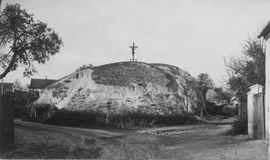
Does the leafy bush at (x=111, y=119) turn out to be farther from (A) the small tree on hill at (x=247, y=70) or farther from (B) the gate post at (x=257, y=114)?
(B) the gate post at (x=257, y=114)

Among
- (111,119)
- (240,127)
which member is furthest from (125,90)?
(240,127)

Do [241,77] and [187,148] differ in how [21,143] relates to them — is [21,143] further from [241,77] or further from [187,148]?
[241,77]

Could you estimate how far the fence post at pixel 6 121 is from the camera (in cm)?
1270

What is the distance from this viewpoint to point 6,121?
13.2 meters

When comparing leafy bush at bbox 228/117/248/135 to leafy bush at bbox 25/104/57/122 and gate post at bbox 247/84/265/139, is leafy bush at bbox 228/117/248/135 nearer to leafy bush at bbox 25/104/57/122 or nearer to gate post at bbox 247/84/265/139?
gate post at bbox 247/84/265/139

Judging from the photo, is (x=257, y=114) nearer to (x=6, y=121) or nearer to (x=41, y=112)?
(x=6, y=121)

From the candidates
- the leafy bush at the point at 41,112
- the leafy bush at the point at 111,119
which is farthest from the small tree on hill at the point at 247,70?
the leafy bush at the point at 41,112

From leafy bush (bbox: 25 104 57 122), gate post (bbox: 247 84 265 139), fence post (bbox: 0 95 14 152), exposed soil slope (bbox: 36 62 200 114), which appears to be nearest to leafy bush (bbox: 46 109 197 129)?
leafy bush (bbox: 25 104 57 122)

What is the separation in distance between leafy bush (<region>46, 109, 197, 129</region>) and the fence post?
1349 cm

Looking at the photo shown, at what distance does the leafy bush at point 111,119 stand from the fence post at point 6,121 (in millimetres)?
13491

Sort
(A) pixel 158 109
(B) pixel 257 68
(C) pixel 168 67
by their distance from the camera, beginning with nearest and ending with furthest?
1. (B) pixel 257 68
2. (A) pixel 158 109
3. (C) pixel 168 67

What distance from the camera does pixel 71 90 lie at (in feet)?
108

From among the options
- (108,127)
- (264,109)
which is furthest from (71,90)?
(264,109)

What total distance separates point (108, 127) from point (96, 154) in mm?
13836
